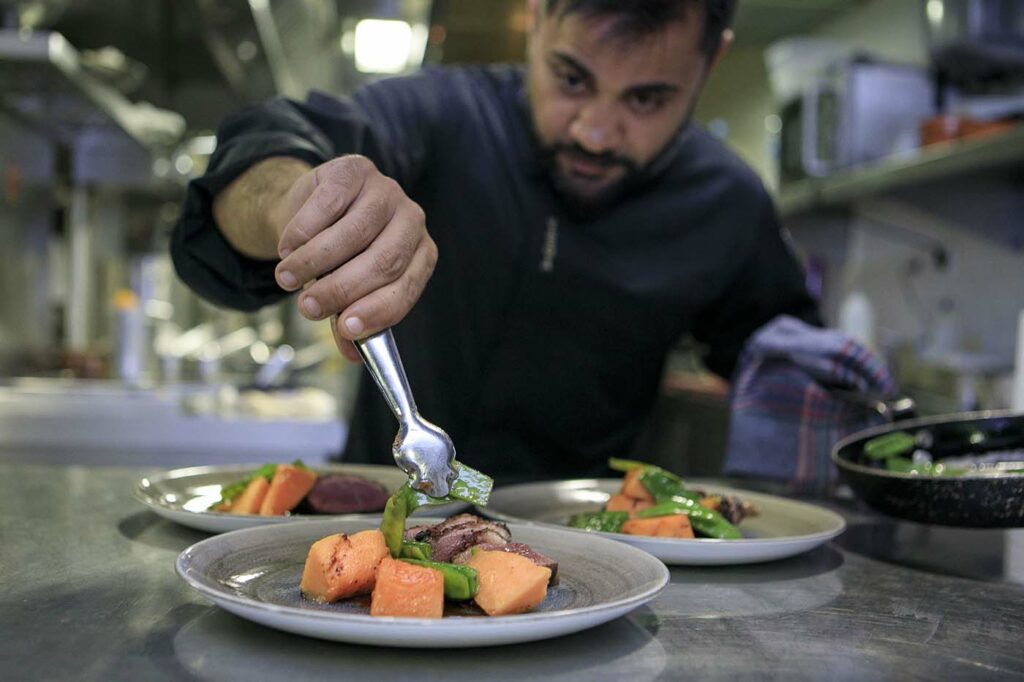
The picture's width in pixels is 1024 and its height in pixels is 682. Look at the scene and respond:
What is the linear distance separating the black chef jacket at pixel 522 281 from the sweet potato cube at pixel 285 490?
849 mm

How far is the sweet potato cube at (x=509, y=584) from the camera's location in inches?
27.1

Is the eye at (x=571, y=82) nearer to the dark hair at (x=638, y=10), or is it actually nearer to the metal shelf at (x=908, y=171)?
the dark hair at (x=638, y=10)

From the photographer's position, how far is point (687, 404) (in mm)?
3988

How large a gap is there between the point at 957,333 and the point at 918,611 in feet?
9.16

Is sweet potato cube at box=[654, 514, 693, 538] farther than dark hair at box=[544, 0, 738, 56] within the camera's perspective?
No

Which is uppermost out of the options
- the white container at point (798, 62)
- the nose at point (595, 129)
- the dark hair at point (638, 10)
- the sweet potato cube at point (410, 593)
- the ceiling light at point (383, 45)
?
the ceiling light at point (383, 45)

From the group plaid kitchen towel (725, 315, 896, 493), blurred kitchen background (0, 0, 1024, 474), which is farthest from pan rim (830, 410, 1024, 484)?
blurred kitchen background (0, 0, 1024, 474)

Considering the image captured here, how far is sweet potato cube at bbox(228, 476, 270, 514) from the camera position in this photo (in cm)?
101

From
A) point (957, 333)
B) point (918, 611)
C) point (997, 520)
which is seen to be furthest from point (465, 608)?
point (957, 333)

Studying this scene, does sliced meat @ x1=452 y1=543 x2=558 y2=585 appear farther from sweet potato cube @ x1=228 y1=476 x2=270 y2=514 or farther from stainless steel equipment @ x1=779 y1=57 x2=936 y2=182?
stainless steel equipment @ x1=779 y1=57 x2=936 y2=182

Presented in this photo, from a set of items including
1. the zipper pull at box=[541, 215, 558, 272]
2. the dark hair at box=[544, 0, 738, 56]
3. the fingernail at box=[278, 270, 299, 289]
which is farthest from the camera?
the zipper pull at box=[541, 215, 558, 272]

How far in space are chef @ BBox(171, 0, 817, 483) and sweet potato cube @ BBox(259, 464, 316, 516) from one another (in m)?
0.59

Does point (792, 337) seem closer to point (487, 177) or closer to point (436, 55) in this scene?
point (487, 177)

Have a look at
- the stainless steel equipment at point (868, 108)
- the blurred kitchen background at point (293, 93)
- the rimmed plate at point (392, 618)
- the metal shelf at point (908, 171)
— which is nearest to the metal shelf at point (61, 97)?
the blurred kitchen background at point (293, 93)
